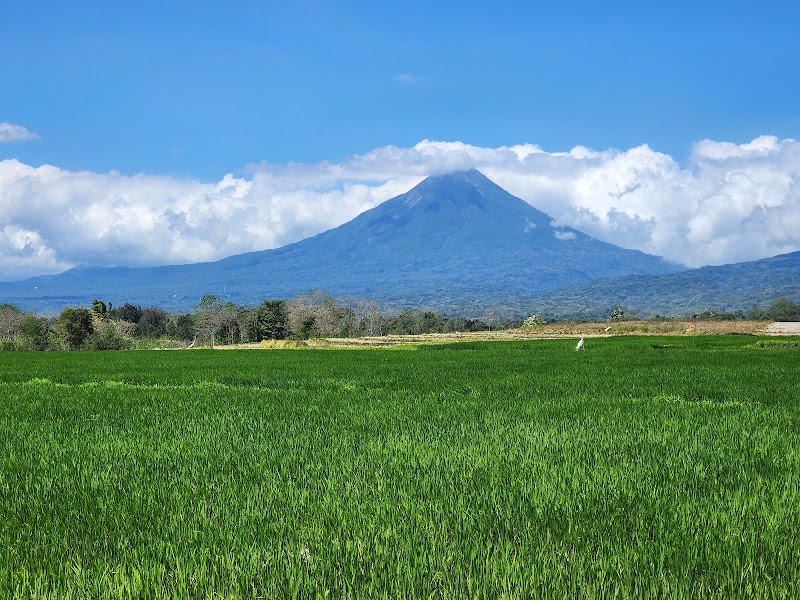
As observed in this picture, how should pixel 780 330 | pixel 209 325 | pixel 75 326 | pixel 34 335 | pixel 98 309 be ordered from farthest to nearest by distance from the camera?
pixel 209 325 < pixel 98 309 < pixel 75 326 < pixel 34 335 < pixel 780 330

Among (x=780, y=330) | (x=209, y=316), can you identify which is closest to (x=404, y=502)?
(x=780, y=330)

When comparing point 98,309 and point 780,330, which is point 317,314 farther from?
point 780,330

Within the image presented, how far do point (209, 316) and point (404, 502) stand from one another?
108m

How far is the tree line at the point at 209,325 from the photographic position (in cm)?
7688

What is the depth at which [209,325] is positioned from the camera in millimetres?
109125

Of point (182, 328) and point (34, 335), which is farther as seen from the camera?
point (182, 328)

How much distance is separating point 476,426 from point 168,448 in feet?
16.6

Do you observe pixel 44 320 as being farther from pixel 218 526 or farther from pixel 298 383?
pixel 218 526

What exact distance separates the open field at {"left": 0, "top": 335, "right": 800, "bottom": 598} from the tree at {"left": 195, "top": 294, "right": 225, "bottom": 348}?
97144 mm

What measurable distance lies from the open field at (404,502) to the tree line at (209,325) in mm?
70861

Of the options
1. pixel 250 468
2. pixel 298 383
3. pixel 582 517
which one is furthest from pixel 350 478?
pixel 298 383

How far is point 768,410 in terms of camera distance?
12.8 meters

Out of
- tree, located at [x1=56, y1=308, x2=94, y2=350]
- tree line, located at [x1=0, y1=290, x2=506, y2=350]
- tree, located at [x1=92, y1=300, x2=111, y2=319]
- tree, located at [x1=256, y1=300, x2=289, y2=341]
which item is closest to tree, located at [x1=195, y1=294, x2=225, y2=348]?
tree line, located at [x1=0, y1=290, x2=506, y2=350]

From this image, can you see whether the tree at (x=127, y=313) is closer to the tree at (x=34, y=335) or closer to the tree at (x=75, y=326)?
the tree at (x=75, y=326)
